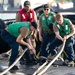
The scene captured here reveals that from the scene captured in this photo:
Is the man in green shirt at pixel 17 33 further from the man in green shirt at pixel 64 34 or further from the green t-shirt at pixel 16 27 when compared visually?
the man in green shirt at pixel 64 34

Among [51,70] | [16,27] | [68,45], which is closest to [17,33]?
[16,27]

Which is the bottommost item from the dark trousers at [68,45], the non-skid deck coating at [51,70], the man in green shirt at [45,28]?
the non-skid deck coating at [51,70]

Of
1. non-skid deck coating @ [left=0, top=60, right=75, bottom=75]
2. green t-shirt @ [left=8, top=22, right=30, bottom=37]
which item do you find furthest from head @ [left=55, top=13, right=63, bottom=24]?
non-skid deck coating @ [left=0, top=60, right=75, bottom=75]

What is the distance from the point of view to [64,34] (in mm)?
7289

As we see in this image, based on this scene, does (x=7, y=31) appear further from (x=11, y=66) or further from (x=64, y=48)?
(x=64, y=48)

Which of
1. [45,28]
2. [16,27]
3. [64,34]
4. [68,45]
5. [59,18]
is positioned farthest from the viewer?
[45,28]

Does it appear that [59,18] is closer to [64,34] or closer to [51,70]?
[64,34]

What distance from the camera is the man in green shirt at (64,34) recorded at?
7012mm

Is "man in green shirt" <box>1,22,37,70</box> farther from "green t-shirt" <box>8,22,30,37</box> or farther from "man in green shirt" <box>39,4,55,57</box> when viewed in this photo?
"man in green shirt" <box>39,4,55,57</box>

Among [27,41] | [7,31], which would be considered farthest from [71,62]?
[7,31]

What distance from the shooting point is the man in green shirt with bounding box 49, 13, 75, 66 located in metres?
7.01

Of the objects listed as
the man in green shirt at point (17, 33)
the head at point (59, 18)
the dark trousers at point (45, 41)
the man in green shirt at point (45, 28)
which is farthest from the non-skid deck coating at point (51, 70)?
the head at point (59, 18)

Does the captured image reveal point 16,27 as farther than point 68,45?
No

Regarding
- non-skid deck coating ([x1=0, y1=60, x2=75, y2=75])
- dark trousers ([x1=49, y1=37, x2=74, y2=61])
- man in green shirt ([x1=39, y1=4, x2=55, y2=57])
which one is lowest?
non-skid deck coating ([x1=0, y1=60, x2=75, y2=75])
